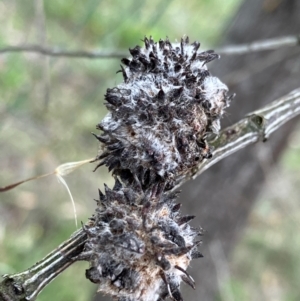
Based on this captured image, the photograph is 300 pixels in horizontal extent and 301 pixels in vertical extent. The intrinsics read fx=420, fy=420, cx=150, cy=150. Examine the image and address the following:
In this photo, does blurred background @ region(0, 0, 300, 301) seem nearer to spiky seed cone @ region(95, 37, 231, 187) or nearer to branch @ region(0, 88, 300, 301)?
branch @ region(0, 88, 300, 301)

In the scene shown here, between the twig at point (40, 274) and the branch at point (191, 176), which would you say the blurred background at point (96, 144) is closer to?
the branch at point (191, 176)

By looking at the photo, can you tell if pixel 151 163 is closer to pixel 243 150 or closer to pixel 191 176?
pixel 191 176

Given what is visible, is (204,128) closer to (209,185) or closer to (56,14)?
(209,185)

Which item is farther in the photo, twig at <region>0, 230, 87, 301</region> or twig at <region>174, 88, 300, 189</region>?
twig at <region>174, 88, 300, 189</region>

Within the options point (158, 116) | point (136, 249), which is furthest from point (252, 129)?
point (136, 249)

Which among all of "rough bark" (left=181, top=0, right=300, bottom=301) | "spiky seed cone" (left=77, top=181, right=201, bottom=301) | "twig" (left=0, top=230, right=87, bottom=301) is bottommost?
"spiky seed cone" (left=77, top=181, right=201, bottom=301)

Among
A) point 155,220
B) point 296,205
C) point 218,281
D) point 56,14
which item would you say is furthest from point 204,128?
point 296,205

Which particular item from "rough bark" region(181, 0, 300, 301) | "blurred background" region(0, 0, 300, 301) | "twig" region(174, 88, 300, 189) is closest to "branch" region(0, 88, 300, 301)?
"twig" region(174, 88, 300, 189)
